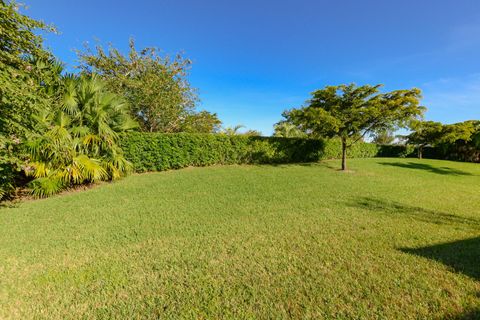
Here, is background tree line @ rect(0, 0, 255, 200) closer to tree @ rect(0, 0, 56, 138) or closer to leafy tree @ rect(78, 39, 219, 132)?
tree @ rect(0, 0, 56, 138)

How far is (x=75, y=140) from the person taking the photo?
6.77 m

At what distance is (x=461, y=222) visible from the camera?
4773 mm

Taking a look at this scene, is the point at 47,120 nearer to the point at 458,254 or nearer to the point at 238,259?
the point at 238,259

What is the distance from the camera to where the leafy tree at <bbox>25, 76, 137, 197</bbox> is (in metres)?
6.22

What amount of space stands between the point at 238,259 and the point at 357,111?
1064cm

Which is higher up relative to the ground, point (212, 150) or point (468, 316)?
point (212, 150)

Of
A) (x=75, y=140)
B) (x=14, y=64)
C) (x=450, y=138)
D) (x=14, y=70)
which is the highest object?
(x=14, y=64)

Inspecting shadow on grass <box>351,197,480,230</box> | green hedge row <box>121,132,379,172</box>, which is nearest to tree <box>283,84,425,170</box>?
green hedge row <box>121,132,379,172</box>

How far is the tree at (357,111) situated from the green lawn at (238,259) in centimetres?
579

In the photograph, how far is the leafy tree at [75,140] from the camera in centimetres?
622

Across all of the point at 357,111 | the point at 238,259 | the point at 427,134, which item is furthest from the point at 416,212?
the point at 427,134

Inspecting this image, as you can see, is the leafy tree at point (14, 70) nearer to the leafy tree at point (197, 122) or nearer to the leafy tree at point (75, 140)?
the leafy tree at point (75, 140)

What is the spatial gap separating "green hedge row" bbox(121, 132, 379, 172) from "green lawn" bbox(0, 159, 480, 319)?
4389 mm

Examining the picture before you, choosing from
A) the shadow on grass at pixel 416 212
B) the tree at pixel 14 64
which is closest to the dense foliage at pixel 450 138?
the shadow on grass at pixel 416 212
